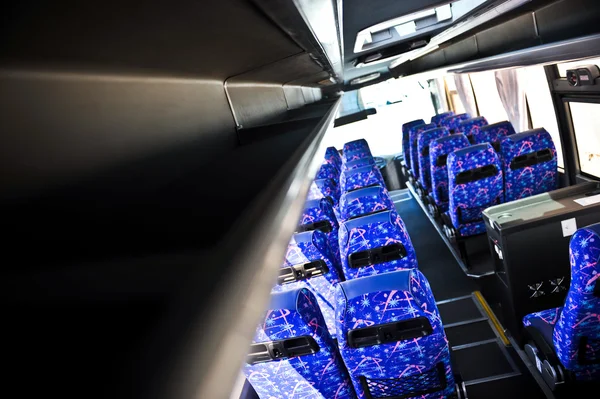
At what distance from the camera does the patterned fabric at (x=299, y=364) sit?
242 cm

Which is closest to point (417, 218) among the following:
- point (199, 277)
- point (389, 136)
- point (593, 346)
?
point (389, 136)

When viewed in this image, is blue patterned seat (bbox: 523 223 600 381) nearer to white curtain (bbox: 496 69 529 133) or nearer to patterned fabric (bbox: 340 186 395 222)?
patterned fabric (bbox: 340 186 395 222)

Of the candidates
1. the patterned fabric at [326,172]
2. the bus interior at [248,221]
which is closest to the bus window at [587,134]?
the bus interior at [248,221]

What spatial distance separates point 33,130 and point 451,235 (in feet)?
17.1

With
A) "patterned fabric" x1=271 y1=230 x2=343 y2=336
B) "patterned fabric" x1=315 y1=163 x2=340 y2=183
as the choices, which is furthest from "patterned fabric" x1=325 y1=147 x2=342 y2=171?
"patterned fabric" x1=271 y1=230 x2=343 y2=336

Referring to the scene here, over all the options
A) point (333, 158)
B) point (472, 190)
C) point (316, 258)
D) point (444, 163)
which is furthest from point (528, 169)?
point (333, 158)

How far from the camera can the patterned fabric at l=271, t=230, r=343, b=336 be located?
3447 mm

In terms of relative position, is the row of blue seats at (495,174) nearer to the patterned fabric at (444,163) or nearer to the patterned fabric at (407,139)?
the patterned fabric at (444,163)

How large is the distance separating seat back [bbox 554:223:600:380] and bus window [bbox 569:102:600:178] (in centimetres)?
263

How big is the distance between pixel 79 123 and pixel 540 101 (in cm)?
636

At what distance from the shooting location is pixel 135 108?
907 millimetres

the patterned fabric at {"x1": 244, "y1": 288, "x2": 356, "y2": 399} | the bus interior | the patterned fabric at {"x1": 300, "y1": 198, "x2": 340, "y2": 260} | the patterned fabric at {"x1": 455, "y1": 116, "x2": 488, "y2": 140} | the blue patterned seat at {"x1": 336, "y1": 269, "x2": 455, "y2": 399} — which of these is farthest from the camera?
the patterned fabric at {"x1": 455, "y1": 116, "x2": 488, "y2": 140}

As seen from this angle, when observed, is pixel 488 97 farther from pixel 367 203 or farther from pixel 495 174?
pixel 367 203

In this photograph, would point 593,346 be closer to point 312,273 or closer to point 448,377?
point 448,377
